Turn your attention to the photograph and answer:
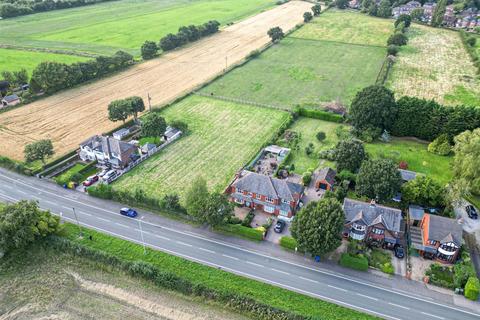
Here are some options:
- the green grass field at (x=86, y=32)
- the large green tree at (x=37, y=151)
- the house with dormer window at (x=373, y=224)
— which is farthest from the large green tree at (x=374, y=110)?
the green grass field at (x=86, y=32)

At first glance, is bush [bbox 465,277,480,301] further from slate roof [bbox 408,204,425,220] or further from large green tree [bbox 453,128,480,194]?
large green tree [bbox 453,128,480,194]

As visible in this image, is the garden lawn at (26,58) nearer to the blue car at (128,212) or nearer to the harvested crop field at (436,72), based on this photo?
the blue car at (128,212)

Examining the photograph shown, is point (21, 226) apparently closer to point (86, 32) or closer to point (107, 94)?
point (107, 94)

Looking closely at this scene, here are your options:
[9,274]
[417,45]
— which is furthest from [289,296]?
[417,45]

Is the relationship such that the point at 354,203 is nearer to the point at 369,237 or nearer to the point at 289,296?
the point at 369,237

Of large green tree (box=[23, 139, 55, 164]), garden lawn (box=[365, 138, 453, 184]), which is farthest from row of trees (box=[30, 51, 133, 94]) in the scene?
garden lawn (box=[365, 138, 453, 184])
